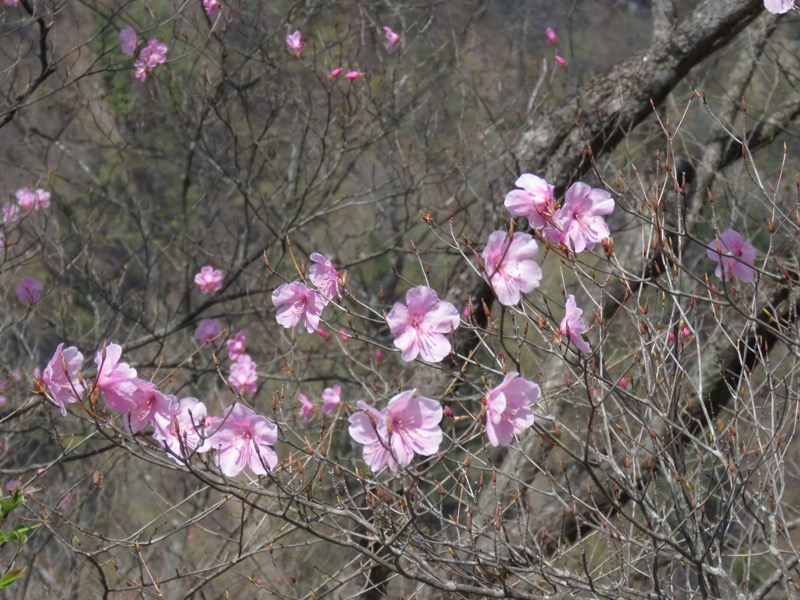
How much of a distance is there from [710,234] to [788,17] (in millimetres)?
1676

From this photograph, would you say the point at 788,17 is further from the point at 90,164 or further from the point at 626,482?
the point at 90,164

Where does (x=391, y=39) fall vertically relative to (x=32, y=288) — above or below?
above

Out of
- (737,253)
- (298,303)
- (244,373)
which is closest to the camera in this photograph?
(298,303)

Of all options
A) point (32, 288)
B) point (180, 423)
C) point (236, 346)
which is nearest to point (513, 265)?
point (180, 423)

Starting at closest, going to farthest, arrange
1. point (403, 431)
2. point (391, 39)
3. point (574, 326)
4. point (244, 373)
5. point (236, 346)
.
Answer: point (403, 431) → point (574, 326) → point (244, 373) → point (236, 346) → point (391, 39)

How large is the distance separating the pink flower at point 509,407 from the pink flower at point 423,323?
206 millimetres

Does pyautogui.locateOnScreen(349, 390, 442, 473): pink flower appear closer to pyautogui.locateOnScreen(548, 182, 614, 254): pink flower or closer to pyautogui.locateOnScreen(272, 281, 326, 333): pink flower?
pyautogui.locateOnScreen(272, 281, 326, 333): pink flower

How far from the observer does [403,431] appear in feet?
5.90

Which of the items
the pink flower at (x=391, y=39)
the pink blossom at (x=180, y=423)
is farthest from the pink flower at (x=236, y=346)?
the pink blossom at (x=180, y=423)

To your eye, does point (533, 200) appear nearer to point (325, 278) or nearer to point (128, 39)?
point (325, 278)

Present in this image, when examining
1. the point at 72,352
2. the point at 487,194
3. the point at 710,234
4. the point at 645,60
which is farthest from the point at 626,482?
the point at 710,234

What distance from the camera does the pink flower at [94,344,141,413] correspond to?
199 cm

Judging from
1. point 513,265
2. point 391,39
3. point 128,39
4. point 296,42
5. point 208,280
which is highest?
point 513,265

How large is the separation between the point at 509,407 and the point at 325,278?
0.64 m
